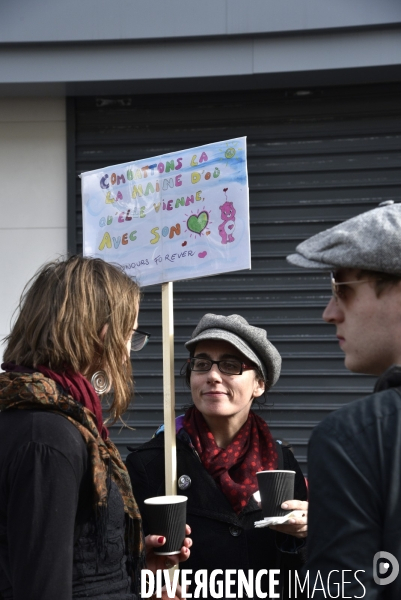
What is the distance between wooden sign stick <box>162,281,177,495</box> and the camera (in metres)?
3.04

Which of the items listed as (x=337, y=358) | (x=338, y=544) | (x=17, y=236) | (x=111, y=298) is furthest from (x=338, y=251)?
(x=17, y=236)

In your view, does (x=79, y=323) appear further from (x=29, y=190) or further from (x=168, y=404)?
(x=29, y=190)

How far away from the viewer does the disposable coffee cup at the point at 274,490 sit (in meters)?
2.74

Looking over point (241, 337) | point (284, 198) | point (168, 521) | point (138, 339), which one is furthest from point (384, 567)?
point (284, 198)

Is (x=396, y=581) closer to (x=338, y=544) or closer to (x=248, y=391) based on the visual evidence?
(x=338, y=544)

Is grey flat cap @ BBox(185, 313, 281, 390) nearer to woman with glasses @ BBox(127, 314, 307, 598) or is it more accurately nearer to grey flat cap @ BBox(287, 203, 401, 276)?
woman with glasses @ BBox(127, 314, 307, 598)

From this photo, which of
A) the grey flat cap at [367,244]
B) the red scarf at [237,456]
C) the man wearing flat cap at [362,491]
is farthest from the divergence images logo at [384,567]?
the red scarf at [237,456]

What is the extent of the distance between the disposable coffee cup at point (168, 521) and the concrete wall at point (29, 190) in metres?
3.20

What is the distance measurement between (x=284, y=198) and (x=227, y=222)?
2339 millimetres

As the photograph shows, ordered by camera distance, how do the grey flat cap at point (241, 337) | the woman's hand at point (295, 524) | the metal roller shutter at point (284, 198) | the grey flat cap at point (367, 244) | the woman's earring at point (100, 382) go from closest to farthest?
the grey flat cap at point (367, 244) < the woman's earring at point (100, 382) < the woman's hand at point (295, 524) < the grey flat cap at point (241, 337) < the metal roller shutter at point (284, 198)

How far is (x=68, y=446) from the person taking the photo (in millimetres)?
1957

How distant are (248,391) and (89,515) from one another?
1.33 metres

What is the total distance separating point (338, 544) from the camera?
141cm

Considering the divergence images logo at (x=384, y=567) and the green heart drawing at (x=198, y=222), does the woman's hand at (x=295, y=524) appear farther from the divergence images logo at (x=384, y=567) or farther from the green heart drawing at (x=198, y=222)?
the divergence images logo at (x=384, y=567)
